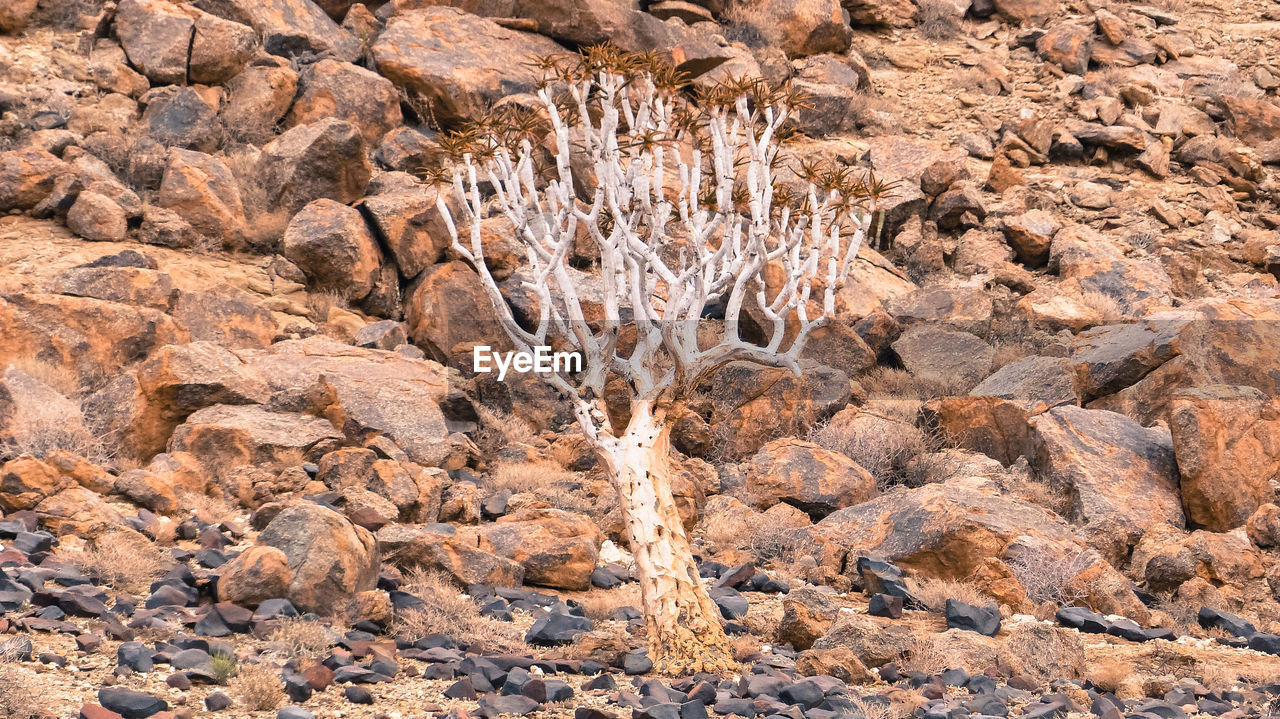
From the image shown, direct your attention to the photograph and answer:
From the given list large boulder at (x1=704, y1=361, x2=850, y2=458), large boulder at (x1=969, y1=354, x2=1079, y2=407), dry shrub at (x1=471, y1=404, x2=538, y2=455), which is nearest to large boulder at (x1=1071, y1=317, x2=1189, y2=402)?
large boulder at (x1=969, y1=354, x2=1079, y2=407)

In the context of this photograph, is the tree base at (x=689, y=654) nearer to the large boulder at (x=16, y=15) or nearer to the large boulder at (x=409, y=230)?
the large boulder at (x=409, y=230)

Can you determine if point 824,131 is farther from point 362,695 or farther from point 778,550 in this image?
point 362,695

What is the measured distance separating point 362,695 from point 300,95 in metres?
15.6

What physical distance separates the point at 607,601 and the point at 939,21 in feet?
79.6

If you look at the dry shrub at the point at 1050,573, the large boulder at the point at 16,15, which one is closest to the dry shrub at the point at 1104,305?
the dry shrub at the point at 1050,573

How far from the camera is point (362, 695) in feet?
19.1

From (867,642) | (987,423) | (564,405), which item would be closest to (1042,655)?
(867,642)

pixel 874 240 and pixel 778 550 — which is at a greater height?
pixel 778 550

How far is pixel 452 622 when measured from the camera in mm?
7418

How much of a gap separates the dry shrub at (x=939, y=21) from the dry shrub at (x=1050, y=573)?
2172cm

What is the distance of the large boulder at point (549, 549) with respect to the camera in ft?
30.2

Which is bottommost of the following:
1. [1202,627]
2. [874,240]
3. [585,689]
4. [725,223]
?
[874,240]

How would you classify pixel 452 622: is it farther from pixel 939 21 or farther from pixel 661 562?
pixel 939 21

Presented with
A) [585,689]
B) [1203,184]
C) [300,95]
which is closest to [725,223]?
[585,689]
